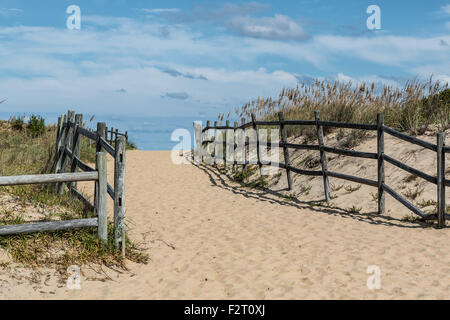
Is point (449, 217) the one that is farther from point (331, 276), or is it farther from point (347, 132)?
point (347, 132)

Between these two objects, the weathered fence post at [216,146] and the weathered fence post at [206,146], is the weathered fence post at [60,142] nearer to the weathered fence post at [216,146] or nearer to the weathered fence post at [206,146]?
the weathered fence post at [216,146]

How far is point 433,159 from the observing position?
431 inches

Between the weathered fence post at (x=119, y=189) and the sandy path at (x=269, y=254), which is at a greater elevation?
the weathered fence post at (x=119, y=189)

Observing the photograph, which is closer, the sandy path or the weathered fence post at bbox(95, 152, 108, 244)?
the sandy path

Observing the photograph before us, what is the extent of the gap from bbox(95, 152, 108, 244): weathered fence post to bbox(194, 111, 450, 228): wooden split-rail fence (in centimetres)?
581

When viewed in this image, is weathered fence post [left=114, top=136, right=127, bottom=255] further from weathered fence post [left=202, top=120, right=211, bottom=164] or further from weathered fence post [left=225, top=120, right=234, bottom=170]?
weathered fence post [left=202, top=120, right=211, bottom=164]

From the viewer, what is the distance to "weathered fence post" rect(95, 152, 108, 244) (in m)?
6.36

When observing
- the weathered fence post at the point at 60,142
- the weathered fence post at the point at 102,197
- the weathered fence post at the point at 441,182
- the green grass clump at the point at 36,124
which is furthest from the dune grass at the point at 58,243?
the green grass clump at the point at 36,124

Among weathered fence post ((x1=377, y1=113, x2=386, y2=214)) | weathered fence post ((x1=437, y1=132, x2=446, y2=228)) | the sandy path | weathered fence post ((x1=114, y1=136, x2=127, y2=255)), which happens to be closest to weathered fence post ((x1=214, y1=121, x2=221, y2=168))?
the sandy path

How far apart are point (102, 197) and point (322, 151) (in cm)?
644

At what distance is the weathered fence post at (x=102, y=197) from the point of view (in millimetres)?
6363

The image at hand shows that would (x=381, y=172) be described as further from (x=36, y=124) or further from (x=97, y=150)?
(x=36, y=124)

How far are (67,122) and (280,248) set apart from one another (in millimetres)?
5685

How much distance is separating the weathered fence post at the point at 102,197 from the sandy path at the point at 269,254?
65 centimetres
